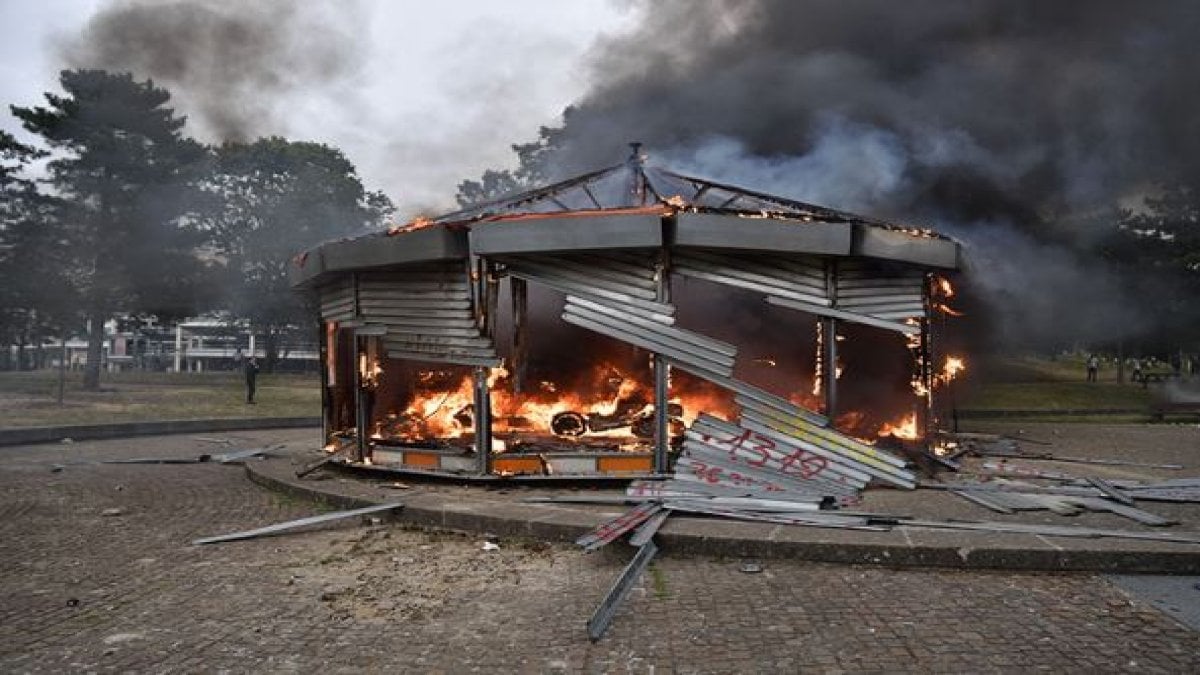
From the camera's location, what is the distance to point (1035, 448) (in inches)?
551

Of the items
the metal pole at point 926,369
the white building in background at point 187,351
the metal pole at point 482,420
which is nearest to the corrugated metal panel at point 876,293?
the metal pole at point 926,369

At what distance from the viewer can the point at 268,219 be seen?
138 feet

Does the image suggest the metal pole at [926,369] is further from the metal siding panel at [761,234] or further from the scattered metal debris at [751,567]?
the scattered metal debris at [751,567]

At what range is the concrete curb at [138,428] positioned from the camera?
16734mm

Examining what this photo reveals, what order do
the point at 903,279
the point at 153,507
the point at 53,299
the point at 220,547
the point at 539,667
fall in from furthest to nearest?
1. the point at 53,299
2. the point at 903,279
3. the point at 153,507
4. the point at 220,547
5. the point at 539,667

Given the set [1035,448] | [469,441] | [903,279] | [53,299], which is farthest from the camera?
[53,299]

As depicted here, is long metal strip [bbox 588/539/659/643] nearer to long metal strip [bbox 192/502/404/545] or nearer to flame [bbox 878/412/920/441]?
long metal strip [bbox 192/502/404/545]

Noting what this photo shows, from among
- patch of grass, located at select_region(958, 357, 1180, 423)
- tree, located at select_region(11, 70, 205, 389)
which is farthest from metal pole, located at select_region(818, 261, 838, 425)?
tree, located at select_region(11, 70, 205, 389)

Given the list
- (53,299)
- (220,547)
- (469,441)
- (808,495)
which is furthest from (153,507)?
(53,299)

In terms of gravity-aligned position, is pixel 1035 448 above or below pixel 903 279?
below

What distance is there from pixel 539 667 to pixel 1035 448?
1276 cm

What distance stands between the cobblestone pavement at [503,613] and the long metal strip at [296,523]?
11 cm

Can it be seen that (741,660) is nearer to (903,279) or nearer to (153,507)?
(903,279)

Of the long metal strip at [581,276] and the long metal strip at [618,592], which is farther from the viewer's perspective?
the long metal strip at [581,276]
